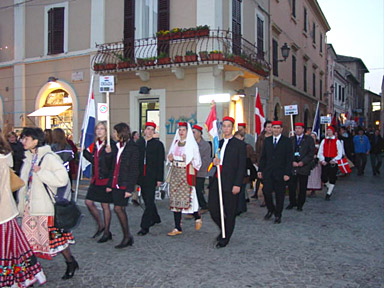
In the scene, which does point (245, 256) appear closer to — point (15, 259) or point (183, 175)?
point (183, 175)

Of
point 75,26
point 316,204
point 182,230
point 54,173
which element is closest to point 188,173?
point 182,230

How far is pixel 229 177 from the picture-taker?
5.93 meters

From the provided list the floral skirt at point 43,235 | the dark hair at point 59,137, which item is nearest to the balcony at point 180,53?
the dark hair at point 59,137

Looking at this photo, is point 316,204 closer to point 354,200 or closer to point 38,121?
point 354,200

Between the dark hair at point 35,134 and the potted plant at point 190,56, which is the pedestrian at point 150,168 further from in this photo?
the potted plant at point 190,56

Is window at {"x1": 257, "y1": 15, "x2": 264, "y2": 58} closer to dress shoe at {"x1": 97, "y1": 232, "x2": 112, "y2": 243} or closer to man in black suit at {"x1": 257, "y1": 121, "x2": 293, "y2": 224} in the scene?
man in black suit at {"x1": 257, "y1": 121, "x2": 293, "y2": 224}

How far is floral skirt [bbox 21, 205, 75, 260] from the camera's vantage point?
4.23 m

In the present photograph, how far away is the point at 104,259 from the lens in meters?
5.16

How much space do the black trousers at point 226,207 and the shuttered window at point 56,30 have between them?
12.6 metres

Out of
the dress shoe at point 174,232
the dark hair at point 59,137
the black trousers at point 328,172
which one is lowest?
the dress shoe at point 174,232

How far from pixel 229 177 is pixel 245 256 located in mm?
1178

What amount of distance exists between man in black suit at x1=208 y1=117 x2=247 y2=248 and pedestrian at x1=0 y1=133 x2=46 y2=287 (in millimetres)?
2749

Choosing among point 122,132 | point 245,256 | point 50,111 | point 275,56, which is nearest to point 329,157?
point 245,256

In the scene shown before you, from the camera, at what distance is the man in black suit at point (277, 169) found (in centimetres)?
737
